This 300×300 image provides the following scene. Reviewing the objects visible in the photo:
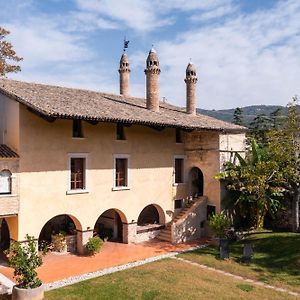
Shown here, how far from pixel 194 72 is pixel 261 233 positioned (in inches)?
495

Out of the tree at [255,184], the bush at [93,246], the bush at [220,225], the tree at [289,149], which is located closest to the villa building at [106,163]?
the bush at [93,246]

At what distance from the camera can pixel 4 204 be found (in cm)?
1755

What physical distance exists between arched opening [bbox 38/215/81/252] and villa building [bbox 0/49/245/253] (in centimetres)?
6

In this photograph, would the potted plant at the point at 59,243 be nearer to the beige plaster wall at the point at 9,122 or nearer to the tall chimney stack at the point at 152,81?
the beige plaster wall at the point at 9,122

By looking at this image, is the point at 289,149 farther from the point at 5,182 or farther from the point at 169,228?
the point at 5,182

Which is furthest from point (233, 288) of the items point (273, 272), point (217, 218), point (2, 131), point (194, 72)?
point (194, 72)

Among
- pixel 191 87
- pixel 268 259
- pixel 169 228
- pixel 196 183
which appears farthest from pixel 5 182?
pixel 191 87

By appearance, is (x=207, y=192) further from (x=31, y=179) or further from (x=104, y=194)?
(x=31, y=179)

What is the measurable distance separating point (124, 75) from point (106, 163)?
11490mm

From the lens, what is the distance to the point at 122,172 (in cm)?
2281

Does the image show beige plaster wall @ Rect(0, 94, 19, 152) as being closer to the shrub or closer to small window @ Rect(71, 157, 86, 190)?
small window @ Rect(71, 157, 86, 190)

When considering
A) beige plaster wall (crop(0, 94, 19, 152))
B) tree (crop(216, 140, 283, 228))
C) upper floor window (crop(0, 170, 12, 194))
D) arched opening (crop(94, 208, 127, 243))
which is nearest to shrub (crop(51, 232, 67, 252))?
arched opening (crop(94, 208, 127, 243))

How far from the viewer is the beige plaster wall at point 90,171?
61.1 ft

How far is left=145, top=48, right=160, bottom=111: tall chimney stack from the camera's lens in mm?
25625
